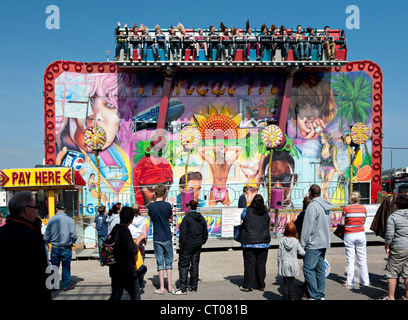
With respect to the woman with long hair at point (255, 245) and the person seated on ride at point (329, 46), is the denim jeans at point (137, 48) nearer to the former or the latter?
the person seated on ride at point (329, 46)

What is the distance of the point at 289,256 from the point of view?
21.5 ft

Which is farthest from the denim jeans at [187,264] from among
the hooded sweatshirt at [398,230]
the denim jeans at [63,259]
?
the hooded sweatshirt at [398,230]

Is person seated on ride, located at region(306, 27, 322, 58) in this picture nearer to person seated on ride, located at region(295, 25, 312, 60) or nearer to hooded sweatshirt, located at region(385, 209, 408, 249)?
person seated on ride, located at region(295, 25, 312, 60)

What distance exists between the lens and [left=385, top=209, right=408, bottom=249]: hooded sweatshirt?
246 inches

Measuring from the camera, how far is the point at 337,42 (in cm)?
1803

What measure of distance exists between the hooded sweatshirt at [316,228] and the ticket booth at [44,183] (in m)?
8.11

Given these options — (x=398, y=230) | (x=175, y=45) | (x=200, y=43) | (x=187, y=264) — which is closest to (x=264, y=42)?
(x=200, y=43)

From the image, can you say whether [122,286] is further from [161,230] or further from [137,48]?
[137,48]

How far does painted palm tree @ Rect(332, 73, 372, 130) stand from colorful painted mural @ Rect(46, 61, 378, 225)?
0.15ft

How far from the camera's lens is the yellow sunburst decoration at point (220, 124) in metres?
18.5

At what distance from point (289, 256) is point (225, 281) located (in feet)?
7.82

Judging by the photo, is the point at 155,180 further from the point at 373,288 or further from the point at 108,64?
the point at 373,288

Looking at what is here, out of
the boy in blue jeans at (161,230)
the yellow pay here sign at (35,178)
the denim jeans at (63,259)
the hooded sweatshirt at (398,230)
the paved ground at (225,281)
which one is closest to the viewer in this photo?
the hooded sweatshirt at (398,230)
